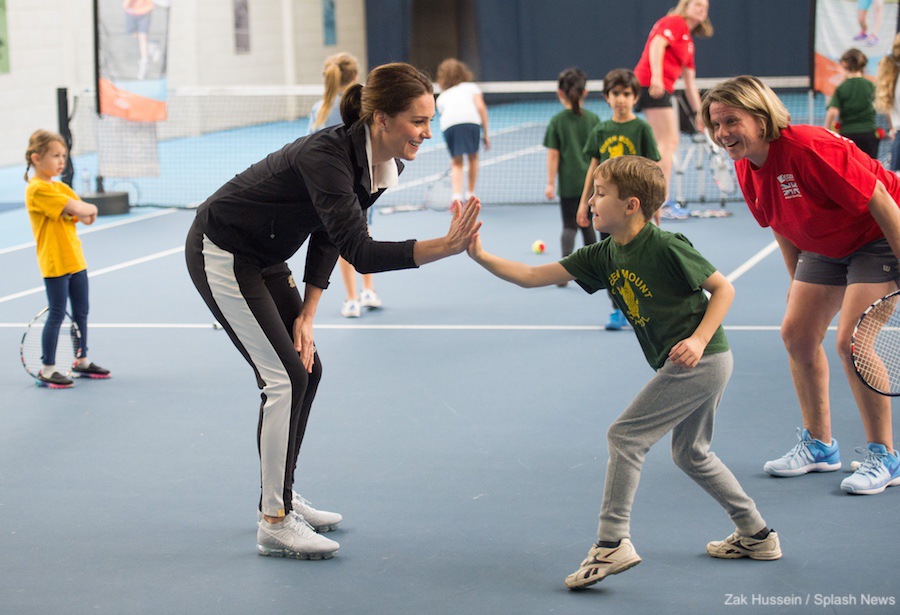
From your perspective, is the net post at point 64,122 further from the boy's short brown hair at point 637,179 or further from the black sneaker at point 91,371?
the boy's short brown hair at point 637,179

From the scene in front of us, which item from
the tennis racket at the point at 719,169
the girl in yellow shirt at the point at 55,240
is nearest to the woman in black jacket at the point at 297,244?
the girl in yellow shirt at the point at 55,240

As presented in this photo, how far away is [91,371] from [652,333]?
360 centimetres

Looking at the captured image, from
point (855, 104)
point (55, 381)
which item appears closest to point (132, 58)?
point (55, 381)

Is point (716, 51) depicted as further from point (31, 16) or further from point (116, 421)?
point (116, 421)

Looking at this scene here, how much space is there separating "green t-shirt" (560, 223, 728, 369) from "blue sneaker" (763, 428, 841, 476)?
3.52 feet

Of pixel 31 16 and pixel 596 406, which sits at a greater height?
pixel 31 16

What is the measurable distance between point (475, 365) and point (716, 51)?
62.1 ft

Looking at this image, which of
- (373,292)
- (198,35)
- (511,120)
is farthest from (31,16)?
(373,292)

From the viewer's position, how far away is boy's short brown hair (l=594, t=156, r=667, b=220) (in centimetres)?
328

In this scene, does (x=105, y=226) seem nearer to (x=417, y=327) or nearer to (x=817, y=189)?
(x=417, y=327)

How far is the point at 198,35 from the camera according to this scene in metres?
18.6

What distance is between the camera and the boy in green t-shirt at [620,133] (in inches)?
253

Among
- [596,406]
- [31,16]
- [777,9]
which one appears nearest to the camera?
[596,406]

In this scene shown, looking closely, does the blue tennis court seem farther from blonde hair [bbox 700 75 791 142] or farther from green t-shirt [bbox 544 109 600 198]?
blonde hair [bbox 700 75 791 142]
